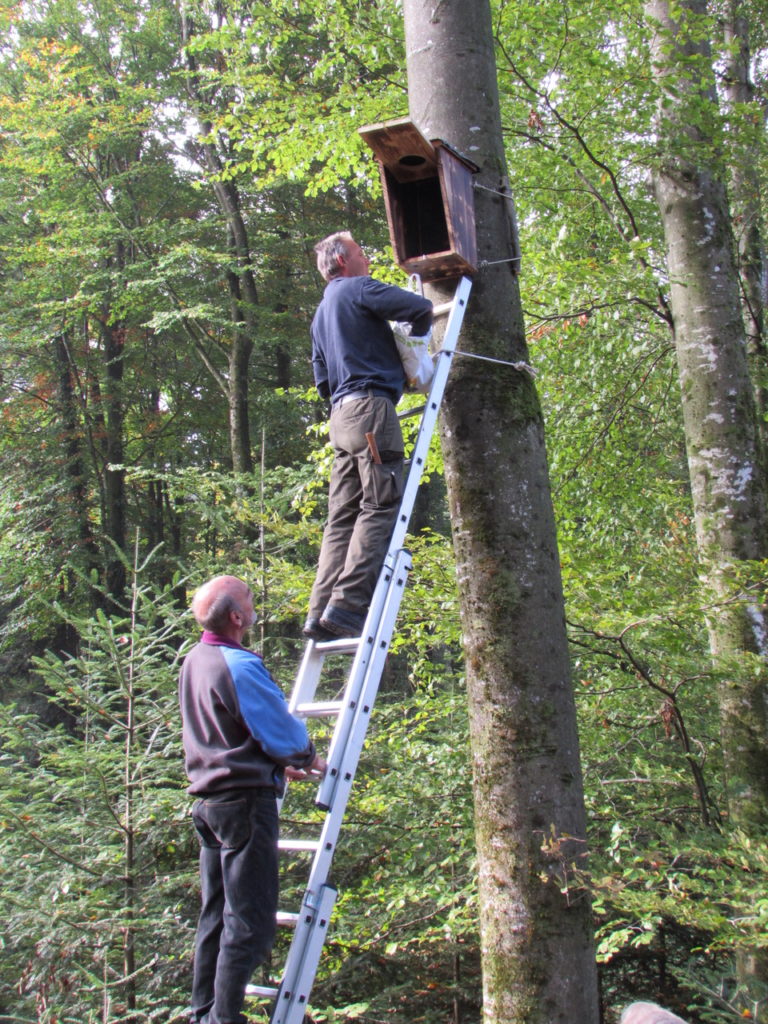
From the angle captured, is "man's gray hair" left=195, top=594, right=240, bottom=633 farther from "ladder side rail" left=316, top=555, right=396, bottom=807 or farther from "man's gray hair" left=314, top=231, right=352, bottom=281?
"man's gray hair" left=314, top=231, right=352, bottom=281

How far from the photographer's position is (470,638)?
306 centimetres

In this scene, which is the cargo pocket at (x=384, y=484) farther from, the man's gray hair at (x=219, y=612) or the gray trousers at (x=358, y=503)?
the man's gray hair at (x=219, y=612)

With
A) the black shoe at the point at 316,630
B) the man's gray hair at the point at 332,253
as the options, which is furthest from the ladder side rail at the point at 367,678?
the man's gray hair at the point at 332,253

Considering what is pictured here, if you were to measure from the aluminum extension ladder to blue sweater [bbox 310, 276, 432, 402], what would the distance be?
181 mm

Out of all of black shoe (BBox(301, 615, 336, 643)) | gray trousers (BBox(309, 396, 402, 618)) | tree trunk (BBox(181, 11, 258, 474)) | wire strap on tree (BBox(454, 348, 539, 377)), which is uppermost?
tree trunk (BBox(181, 11, 258, 474))

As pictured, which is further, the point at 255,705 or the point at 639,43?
the point at 639,43

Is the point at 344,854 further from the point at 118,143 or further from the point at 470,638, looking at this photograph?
the point at 118,143

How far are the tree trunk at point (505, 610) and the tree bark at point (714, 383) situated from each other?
69.1 inches

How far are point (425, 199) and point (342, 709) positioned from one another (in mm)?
2413

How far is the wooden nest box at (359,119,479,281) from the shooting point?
335 centimetres

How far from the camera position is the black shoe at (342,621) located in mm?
3102

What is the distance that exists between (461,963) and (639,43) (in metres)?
6.16

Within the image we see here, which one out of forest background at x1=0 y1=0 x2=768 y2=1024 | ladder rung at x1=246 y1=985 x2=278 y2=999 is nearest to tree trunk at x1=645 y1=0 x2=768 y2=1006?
forest background at x1=0 y1=0 x2=768 y2=1024

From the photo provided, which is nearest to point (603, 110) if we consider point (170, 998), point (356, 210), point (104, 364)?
point (170, 998)
